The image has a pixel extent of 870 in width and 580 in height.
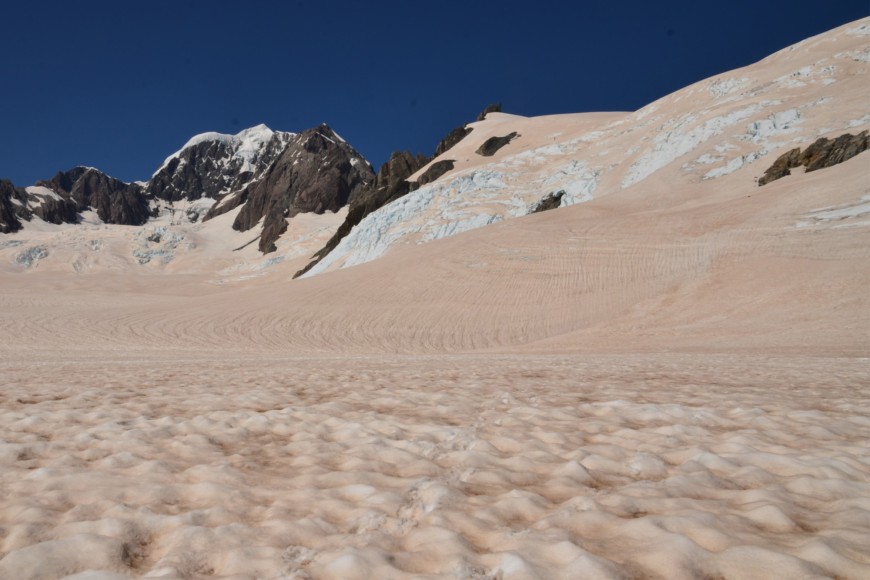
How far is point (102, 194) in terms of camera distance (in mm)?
160875

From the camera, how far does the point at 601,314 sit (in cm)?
2155

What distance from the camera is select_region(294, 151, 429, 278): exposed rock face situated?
67250 millimetres

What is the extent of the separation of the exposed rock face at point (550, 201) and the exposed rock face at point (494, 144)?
25056 millimetres

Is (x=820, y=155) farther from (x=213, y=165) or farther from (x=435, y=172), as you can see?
(x=213, y=165)

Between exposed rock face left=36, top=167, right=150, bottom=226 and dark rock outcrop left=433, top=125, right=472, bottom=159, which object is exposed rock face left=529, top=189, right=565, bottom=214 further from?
exposed rock face left=36, top=167, right=150, bottom=226

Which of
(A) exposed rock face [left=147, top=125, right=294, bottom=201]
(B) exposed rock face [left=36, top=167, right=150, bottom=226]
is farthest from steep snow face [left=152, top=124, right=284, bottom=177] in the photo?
(B) exposed rock face [left=36, top=167, right=150, bottom=226]

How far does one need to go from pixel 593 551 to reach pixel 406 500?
1.38 metres

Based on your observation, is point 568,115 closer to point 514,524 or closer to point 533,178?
point 533,178

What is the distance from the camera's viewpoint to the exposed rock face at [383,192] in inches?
2648

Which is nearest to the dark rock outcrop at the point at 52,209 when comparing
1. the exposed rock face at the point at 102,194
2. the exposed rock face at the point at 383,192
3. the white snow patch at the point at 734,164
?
the exposed rock face at the point at 102,194

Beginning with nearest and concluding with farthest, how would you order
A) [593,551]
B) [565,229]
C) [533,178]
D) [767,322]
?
[593,551] → [767,322] → [565,229] → [533,178]

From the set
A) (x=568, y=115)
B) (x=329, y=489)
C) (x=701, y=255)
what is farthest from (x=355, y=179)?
(x=329, y=489)

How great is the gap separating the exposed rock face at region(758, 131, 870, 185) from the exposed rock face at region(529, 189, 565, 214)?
17.3 meters

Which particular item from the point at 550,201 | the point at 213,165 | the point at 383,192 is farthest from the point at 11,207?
the point at 550,201
